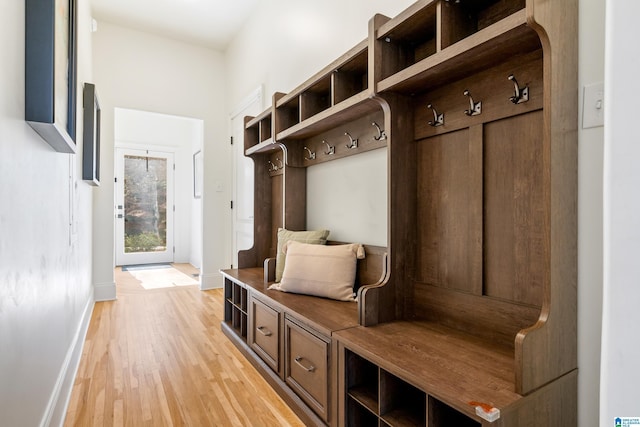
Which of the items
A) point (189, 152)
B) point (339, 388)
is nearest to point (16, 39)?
point (339, 388)

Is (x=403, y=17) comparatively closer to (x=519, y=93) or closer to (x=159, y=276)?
(x=519, y=93)

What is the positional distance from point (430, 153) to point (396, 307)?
0.70 m

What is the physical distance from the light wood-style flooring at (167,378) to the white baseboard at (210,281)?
3.37 feet

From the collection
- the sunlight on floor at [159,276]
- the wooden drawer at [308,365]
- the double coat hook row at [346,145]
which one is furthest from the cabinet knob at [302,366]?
the sunlight on floor at [159,276]

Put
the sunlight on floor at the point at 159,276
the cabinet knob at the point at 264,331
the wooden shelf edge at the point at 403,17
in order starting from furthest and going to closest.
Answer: the sunlight on floor at the point at 159,276 < the cabinet knob at the point at 264,331 < the wooden shelf edge at the point at 403,17

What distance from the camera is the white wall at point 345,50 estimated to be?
1026mm

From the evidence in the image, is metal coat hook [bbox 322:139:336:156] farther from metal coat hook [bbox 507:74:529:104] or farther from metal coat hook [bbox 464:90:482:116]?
metal coat hook [bbox 507:74:529:104]

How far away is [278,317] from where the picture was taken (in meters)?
1.91

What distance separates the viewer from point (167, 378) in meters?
2.06

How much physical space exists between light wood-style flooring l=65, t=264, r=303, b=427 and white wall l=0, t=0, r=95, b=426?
0.80 ft

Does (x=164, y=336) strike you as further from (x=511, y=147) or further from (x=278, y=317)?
(x=511, y=147)

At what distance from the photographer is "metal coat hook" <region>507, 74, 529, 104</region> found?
1167mm

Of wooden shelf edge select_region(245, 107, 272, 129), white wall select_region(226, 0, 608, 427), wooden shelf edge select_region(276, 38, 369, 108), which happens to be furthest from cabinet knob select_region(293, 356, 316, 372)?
wooden shelf edge select_region(245, 107, 272, 129)

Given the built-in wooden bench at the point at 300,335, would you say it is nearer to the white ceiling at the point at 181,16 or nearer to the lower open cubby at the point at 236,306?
the lower open cubby at the point at 236,306
